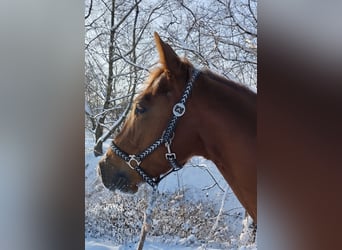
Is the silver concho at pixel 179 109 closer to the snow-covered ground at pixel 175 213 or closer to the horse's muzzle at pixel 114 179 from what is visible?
the snow-covered ground at pixel 175 213

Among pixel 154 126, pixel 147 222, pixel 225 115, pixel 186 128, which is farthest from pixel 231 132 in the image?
pixel 147 222

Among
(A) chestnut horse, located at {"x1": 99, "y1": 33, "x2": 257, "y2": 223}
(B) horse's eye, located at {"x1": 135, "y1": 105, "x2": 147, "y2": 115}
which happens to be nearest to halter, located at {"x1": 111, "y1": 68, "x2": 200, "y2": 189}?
(A) chestnut horse, located at {"x1": 99, "y1": 33, "x2": 257, "y2": 223}

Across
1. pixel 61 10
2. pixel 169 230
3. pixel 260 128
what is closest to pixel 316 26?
pixel 260 128

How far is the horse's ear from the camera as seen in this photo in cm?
178

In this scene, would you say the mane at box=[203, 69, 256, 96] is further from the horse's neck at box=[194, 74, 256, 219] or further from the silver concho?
the silver concho

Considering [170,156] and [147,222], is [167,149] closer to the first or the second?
[170,156]

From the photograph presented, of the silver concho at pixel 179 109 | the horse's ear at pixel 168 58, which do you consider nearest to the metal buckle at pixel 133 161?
the silver concho at pixel 179 109

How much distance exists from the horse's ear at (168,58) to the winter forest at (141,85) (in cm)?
3

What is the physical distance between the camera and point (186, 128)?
1775 millimetres

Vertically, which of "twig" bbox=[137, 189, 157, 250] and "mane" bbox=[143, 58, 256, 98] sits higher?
"mane" bbox=[143, 58, 256, 98]

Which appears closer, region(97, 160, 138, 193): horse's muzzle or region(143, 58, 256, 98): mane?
region(143, 58, 256, 98): mane

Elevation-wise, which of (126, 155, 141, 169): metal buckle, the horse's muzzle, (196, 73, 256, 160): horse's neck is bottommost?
the horse's muzzle

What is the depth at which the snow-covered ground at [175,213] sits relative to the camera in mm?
1765

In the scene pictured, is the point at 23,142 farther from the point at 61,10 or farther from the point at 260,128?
the point at 260,128
